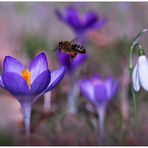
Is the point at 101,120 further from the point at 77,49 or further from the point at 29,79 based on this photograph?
the point at 29,79

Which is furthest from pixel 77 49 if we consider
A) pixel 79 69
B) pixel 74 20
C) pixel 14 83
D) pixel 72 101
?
pixel 74 20

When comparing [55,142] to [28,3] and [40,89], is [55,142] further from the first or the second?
[28,3]

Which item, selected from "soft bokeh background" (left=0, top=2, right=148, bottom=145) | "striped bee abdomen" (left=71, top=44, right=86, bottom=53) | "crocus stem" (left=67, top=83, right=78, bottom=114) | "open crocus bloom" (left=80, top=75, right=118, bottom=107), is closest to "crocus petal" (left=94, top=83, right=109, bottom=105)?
"open crocus bloom" (left=80, top=75, right=118, bottom=107)

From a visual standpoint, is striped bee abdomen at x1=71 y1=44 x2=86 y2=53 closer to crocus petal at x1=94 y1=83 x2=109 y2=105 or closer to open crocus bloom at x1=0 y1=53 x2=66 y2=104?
open crocus bloom at x1=0 y1=53 x2=66 y2=104

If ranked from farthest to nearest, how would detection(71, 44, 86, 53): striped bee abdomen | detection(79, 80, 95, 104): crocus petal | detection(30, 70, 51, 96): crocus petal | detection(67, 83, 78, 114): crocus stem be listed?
1. detection(67, 83, 78, 114): crocus stem
2. detection(79, 80, 95, 104): crocus petal
3. detection(71, 44, 86, 53): striped bee abdomen
4. detection(30, 70, 51, 96): crocus petal

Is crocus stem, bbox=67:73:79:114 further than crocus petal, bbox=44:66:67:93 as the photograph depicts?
Yes

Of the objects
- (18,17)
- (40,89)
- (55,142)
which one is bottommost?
(55,142)

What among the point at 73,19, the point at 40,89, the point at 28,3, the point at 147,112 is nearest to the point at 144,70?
the point at 40,89
